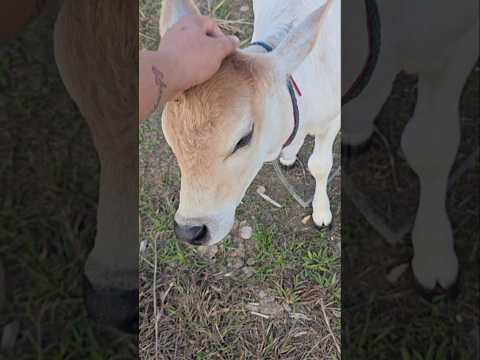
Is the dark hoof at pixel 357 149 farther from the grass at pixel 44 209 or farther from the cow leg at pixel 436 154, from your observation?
the grass at pixel 44 209

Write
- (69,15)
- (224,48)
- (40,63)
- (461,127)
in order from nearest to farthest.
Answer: (224,48), (69,15), (461,127), (40,63)

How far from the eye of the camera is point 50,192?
1.81 metres

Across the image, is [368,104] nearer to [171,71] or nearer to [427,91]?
[427,91]

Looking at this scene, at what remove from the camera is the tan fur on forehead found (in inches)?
53.1

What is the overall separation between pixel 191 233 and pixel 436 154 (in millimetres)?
631

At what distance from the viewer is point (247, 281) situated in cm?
142

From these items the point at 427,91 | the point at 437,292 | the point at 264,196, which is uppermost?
the point at 427,91

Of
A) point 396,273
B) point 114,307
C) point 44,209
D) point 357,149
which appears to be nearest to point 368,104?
point 357,149

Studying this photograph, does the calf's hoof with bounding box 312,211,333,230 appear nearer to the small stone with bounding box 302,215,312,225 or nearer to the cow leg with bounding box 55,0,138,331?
the small stone with bounding box 302,215,312,225

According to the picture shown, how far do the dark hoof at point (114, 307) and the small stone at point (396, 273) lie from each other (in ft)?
2.03

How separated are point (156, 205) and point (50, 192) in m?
0.53

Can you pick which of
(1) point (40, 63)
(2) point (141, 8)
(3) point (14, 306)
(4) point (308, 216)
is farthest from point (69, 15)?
(3) point (14, 306)

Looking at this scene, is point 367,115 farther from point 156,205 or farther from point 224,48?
point 156,205

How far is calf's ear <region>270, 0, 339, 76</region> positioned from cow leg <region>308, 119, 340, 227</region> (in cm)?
16
